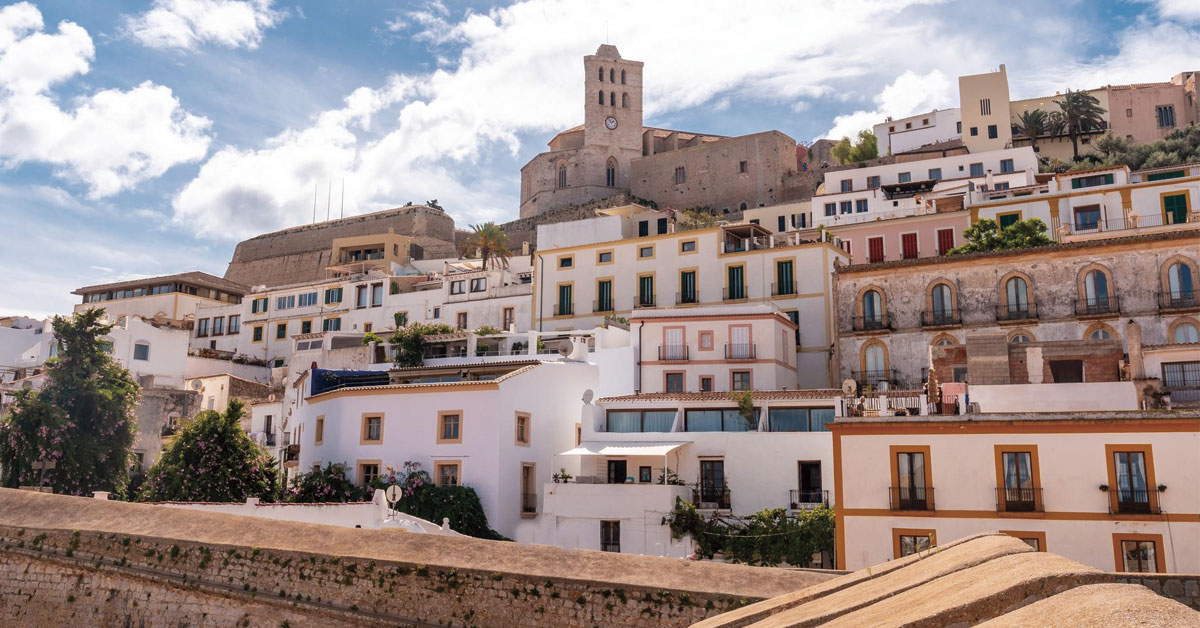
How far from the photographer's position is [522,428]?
30203mm

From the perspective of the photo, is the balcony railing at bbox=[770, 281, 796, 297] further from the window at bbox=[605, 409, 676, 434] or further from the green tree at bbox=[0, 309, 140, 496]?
the green tree at bbox=[0, 309, 140, 496]

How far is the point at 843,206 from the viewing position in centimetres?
5506

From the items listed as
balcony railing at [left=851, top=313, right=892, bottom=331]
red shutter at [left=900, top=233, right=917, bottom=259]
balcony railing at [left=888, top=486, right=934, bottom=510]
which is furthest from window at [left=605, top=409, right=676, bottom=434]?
red shutter at [left=900, top=233, right=917, bottom=259]

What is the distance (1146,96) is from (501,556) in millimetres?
69317

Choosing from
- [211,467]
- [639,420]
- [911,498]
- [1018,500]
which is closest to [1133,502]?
[1018,500]

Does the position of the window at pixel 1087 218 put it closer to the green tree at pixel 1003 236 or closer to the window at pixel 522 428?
the green tree at pixel 1003 236

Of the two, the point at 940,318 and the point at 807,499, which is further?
the point at 940,318

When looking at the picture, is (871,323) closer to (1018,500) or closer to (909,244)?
(909,244)

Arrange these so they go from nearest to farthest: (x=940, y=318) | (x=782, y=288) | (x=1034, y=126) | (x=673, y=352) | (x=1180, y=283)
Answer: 1. (x=1180, y=283)
2. (x=940, y=318)
3. (x=673, y=352)
4. (x=782, y=288)
5. (x=1034, y=126)

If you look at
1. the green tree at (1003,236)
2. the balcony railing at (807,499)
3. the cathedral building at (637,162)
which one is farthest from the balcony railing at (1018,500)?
the cathedral building at (637,162)

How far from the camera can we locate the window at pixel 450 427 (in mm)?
29781

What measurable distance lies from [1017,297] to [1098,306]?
99.2 inches

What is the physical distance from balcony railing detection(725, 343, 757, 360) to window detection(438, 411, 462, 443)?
441 inches

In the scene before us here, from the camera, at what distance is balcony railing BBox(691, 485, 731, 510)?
2806 cm
